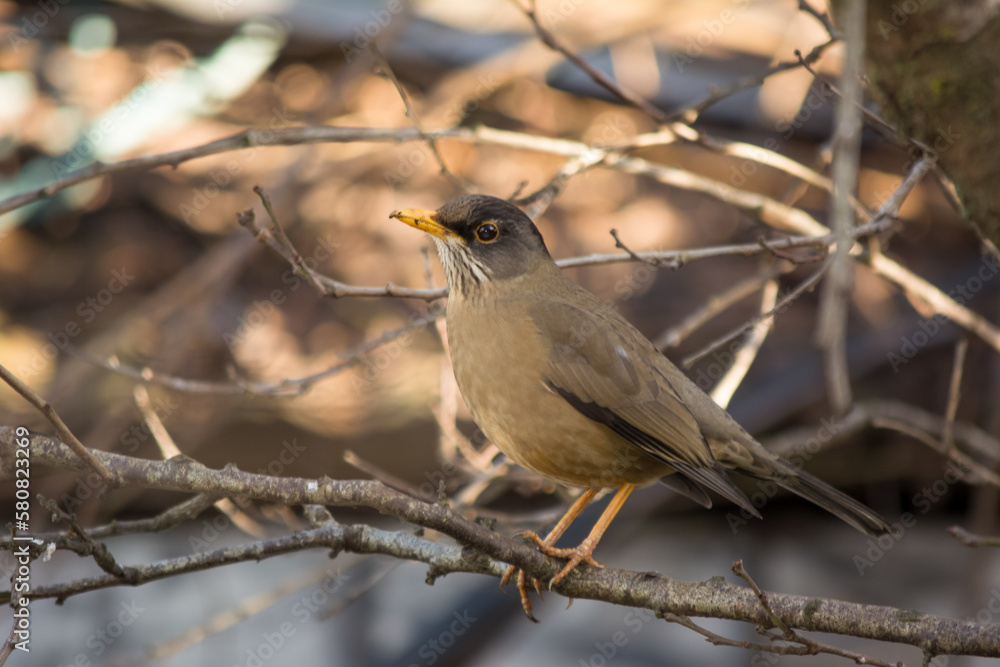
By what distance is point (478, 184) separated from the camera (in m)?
6.70

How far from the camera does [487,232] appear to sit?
4.07 meters

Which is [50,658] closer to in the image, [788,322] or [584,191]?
[584,191]

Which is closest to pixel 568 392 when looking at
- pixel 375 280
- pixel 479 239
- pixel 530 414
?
pixel 530 414

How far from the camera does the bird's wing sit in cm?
351

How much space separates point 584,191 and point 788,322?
189 centimetres

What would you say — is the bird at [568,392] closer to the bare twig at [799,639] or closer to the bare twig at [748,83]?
the bare twig at [799,639]

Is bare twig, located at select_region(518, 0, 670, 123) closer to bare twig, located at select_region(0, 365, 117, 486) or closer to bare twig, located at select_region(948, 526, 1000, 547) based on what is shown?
bare twig, located at select_region(948, 526, 1000, 547)

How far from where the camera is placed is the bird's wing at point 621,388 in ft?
11.5

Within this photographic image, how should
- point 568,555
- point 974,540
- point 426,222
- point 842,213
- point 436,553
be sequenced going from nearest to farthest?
point 842,213
point 974,540
point 436,553
point 568,555
point 426,222

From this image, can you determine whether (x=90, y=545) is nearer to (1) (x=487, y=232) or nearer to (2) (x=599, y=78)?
(1) (x=487, y=232)

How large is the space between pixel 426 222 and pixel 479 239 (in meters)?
0.26

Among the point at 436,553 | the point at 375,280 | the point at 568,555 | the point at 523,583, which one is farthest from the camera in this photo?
the point at 375,280

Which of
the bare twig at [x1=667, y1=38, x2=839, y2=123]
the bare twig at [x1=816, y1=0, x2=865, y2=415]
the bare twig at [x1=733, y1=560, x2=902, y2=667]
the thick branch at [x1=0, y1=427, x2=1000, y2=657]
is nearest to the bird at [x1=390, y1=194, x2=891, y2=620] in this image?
the thick branch at [x1=0, y1=427, x2=1000, y2=657]

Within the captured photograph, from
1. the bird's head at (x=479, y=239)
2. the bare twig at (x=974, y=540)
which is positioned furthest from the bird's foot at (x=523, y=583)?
the bare twig at (x=974, y=540)
